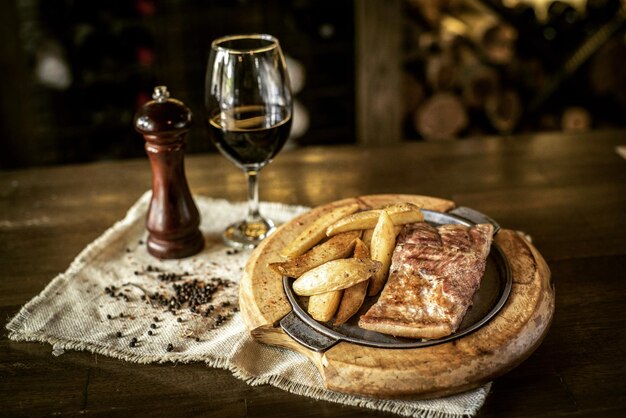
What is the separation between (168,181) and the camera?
1430mm

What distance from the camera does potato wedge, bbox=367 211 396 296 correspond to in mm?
1162

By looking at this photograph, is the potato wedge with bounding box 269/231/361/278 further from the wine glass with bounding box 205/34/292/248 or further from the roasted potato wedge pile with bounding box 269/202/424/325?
the wine glass with bounding box 205/34/292/248

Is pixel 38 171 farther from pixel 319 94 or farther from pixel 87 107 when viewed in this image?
pixel 319 94

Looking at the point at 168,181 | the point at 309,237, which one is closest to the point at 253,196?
the point at 168,181

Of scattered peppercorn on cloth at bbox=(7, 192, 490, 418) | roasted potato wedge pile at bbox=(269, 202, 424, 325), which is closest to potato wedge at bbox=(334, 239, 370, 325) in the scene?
roasted potato wedge pile at bbox=(269, 202, 424, 325)

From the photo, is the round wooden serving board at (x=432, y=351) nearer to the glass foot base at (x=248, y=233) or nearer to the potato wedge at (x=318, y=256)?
the potato wedge at (x=318, y=256)

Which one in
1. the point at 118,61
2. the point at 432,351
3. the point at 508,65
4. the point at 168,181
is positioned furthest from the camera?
the point at 508,65

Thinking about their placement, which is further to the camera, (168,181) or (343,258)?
(168,181)

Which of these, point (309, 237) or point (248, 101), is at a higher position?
point (248, 101)

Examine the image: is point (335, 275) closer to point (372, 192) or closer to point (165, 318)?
point (165, 318)

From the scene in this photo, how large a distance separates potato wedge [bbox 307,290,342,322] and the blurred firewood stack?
2.33 metres

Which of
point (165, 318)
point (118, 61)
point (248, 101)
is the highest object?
point (248, 101)

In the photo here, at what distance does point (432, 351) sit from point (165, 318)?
0.54 metres

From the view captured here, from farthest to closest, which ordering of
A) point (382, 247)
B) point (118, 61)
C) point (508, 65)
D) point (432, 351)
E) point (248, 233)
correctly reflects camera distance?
point (508, 65), point (118, 61), point (248, 233), point (382, 247), point (432, 351)
